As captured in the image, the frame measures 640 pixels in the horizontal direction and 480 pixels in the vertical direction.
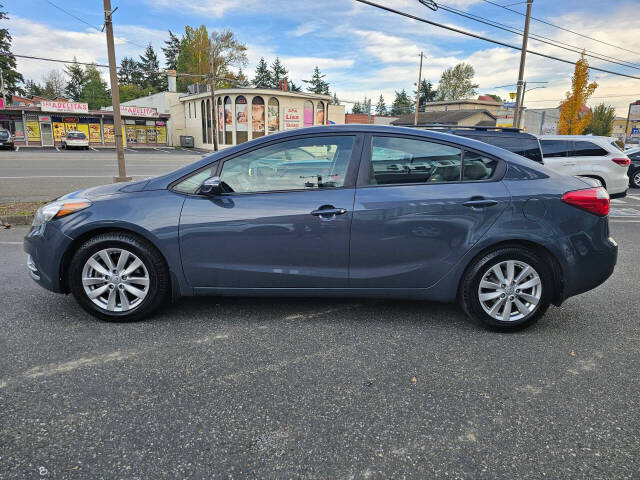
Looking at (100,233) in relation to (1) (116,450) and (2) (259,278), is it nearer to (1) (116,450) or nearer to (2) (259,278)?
(2) (259,278)

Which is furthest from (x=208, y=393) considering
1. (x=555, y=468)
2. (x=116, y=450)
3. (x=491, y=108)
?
(x=491, y=108)

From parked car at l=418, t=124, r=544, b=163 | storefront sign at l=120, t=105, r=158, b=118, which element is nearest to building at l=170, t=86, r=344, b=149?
storefront sign at l=120, t=105, r=158, b=118

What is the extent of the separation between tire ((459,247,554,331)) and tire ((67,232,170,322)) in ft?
7.78

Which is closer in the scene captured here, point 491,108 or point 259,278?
point 259,278

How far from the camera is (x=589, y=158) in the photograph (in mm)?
10531

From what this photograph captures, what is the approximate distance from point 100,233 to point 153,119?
48803 millimetres

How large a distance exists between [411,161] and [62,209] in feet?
8.96

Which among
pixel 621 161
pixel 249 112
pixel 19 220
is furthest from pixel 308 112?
pixel 19 220

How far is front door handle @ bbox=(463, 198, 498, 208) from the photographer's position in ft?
10.8

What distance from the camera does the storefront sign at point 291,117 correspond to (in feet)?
142

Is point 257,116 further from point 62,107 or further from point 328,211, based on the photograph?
point 328,211

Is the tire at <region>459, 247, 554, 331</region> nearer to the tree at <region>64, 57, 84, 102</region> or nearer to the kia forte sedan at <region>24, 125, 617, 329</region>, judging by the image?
the kia forte sedan at <region>24, 125, 617, 329</region>

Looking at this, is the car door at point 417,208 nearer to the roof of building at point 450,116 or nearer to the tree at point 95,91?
the roof of building at point 450,116

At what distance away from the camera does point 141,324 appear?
3459mm
